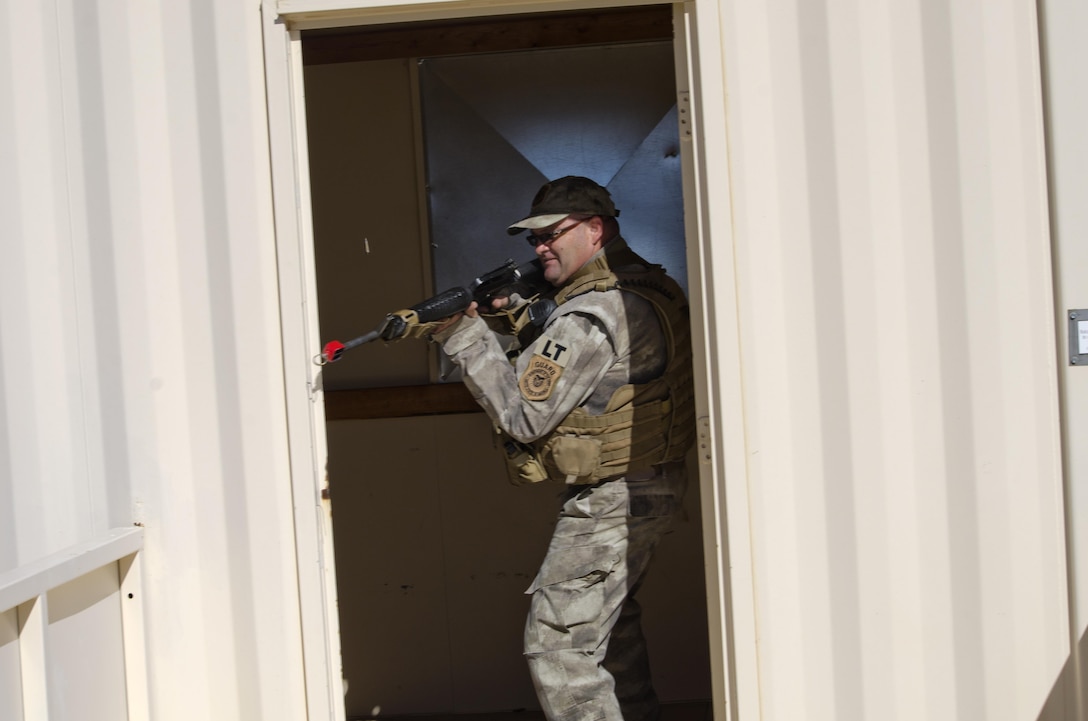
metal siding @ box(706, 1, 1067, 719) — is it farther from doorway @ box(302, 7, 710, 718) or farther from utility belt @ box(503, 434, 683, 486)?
doorway @ box(302, 7, 710, 718)

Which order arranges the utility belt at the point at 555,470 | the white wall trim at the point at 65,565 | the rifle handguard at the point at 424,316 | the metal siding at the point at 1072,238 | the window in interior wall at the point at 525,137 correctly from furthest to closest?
the window in interior wall at the point at 525,137 < the utility belt at the point at 555,470 < the rifle handguard at the point at 424,316 < the metal siding at the point at 1072,238 < the white wall trim at the point at 65,565

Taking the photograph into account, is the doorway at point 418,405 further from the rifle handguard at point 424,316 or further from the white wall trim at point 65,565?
the white wall trim at point 65,565

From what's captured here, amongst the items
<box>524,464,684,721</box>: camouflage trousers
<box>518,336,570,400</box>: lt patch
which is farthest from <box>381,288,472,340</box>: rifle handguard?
<box>524,464,684,721</box>: camouflage trousers

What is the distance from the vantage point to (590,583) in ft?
9.62

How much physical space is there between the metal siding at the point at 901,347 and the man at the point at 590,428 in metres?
0.76

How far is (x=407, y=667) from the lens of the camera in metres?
4.19

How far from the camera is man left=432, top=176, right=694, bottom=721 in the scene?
9.40 feet

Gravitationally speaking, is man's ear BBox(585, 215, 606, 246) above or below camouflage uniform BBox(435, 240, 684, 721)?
above

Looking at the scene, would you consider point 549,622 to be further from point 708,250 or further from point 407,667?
point 407,667

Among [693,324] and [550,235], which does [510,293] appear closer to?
[550,235]

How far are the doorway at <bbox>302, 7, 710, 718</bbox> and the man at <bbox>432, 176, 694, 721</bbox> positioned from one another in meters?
1.01

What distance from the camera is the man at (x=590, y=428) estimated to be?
2.87 m

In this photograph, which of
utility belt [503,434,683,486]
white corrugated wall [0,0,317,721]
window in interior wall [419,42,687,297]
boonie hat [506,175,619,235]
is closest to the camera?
white corrugated wall [0,0,317,721]

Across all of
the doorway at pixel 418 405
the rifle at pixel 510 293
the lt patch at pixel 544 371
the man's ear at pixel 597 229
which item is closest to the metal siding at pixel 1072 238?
the lt patch at pixel 544 371
